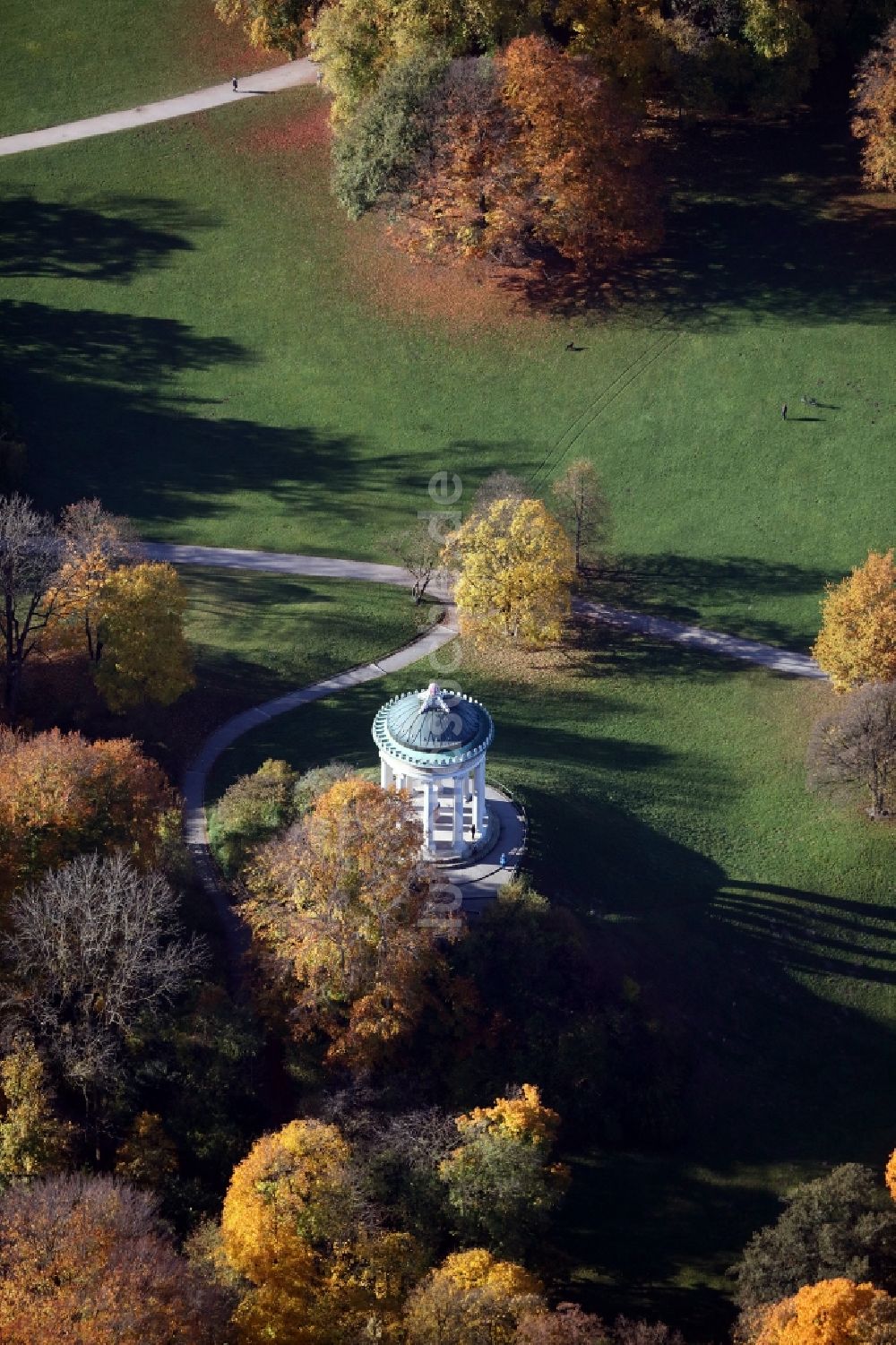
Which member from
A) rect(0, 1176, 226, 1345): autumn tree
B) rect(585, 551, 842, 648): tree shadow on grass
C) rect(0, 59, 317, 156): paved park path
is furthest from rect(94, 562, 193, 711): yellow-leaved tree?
rect(0, 59, 317, 156): paved park path

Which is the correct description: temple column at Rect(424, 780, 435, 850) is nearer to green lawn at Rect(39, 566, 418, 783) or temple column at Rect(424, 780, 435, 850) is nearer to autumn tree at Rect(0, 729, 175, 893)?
autumn tree at Rect(0, 729, 175, 893)

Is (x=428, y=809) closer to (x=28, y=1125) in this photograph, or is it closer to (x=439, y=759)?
(x=439, y=759)

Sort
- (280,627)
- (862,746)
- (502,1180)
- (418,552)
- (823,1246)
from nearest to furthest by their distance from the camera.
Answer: (823,1246), (502,1180), (862,746), (280,627), (418,552)

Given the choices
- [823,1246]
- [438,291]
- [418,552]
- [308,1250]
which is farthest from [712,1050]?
[438,291]

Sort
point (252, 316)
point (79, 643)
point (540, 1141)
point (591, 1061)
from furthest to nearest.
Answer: point (252, 316) → point (79, 643) → point (591, 1061) → point (540, 1141)

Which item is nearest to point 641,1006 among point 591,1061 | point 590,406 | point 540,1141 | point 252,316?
point 591,1061

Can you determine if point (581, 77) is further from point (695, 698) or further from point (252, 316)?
point (695, 698)

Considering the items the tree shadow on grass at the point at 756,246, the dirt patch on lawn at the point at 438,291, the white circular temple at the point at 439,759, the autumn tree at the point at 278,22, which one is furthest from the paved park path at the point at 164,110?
the white circular temple at the point at 439,759
